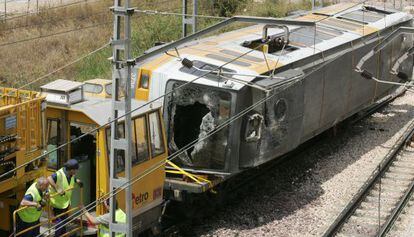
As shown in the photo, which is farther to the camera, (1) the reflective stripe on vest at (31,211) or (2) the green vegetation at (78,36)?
(2) the green vegetation at (78,36)

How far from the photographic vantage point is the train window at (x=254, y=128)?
13.3 m

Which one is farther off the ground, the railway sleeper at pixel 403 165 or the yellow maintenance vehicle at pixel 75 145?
the yellow maintenance vehicle at pixel 75 145

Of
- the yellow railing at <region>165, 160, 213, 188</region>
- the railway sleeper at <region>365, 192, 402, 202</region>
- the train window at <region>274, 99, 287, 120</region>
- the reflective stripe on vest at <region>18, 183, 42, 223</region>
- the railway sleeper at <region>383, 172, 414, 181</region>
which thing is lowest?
the railway sleeper at <region>365, 192, 402, 202</region>

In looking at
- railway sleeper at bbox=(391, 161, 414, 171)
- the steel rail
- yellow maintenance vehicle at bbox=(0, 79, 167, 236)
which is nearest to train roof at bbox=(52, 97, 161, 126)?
yellow maintenance vehicle at bbox=(0, 79, 167, 236)

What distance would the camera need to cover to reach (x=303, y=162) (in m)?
17.2

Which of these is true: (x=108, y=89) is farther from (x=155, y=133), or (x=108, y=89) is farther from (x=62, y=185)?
(x=62, y=185)

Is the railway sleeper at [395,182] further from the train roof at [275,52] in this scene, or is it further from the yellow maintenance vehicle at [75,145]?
the yellow maintenance vehicle at [75,145]

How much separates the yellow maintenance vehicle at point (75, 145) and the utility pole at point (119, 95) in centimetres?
89

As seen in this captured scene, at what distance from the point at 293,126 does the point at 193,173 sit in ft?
7.79

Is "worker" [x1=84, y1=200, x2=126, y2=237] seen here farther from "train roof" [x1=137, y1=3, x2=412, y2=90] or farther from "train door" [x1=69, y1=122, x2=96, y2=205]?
"train roof" [x1=137, y1=3, x2=412, y2=90]

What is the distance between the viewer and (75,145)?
1174 centimetres

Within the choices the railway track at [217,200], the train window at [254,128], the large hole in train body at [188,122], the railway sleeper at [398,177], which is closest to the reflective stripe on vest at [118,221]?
the railway track at [217,200]

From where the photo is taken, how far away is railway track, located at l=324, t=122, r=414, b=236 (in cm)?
1352

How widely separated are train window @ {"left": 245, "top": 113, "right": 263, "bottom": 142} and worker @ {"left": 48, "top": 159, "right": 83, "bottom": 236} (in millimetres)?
3762
